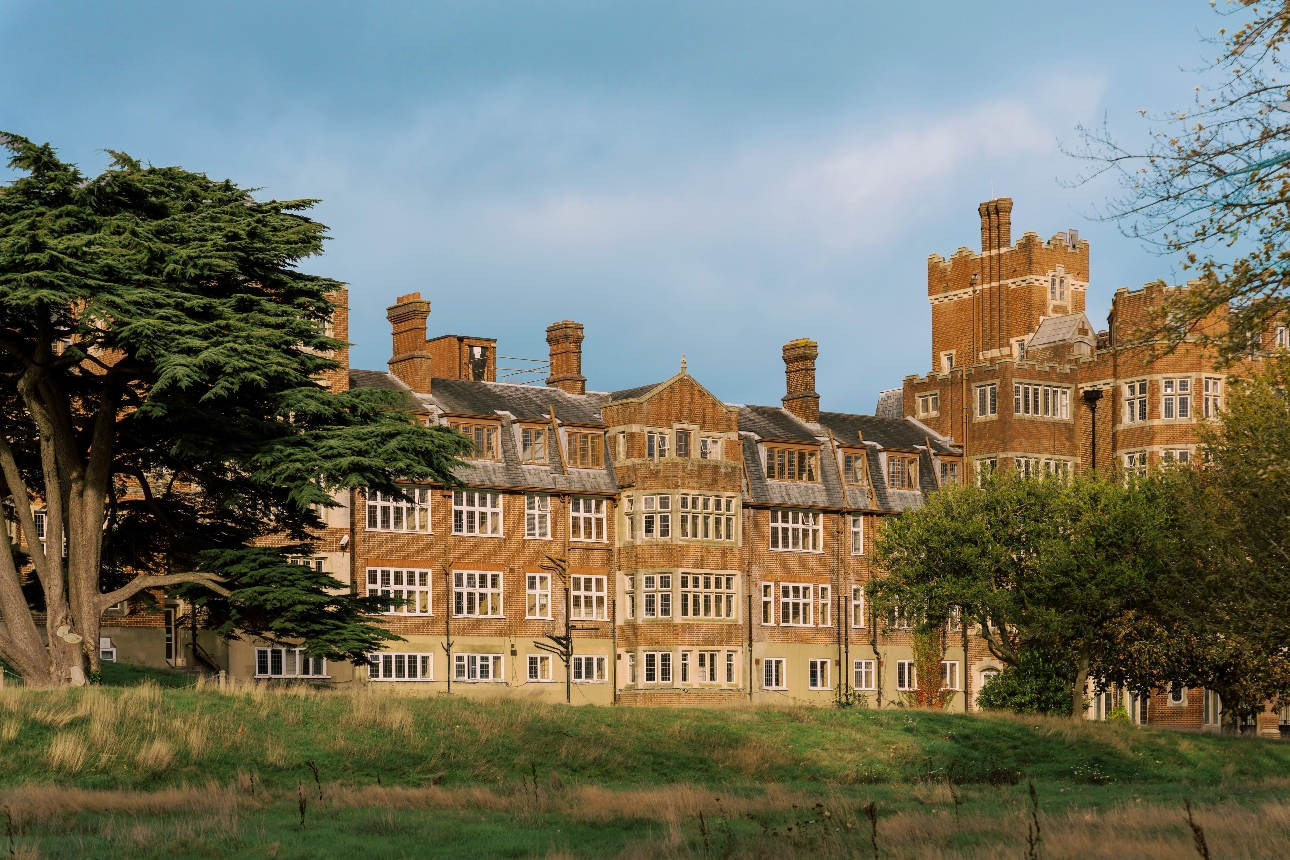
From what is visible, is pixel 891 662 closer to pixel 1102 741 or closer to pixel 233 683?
pixel 1102 741

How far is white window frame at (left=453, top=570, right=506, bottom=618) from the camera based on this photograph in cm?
5388

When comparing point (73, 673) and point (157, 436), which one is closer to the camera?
point (73, 673)

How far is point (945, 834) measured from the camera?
2172 centimetres

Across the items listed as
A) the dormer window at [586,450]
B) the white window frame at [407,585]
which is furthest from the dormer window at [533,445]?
the white window frame at [407,585]

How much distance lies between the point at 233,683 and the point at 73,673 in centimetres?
335

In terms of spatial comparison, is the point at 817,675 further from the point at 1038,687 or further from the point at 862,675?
the point at 1038,687

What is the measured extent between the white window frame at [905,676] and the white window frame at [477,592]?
51.4 ft

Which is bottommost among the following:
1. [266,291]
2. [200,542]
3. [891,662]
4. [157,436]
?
[891,662]

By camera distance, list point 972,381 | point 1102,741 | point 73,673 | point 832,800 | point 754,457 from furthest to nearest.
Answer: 1. point 972,381
2. point 754,457
3. point 1102,741
4. point 73,673
5. point 832,800

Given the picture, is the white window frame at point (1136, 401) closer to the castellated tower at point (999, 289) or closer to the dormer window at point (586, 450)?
the castellated tower at point (999, 289)

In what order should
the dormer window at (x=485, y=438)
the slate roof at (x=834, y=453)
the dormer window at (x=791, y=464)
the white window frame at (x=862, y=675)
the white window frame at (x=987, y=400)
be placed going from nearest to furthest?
the dormer window at (x=485, y=438) < the slate roof at (x=834, y=453) < the dormer window at (x=791, y=464) < the white window frame at (x=862, y=675) < the white window frame at (x=987, y=400)

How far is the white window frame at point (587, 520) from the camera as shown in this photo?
56625mm

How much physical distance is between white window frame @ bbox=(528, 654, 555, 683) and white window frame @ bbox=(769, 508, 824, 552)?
29.9ft

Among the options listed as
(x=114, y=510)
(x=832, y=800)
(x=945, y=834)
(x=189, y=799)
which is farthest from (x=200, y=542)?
(x=945, y=834)
